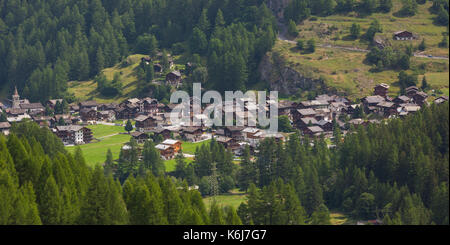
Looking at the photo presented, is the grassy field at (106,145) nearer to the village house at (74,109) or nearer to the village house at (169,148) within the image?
the village house at (169,148)

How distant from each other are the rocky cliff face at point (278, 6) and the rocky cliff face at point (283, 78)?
55.9 ft

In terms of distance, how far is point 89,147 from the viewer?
78375mm

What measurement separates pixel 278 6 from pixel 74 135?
170 feet

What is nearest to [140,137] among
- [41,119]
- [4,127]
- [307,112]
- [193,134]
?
[193,134]

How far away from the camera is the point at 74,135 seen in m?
82.2

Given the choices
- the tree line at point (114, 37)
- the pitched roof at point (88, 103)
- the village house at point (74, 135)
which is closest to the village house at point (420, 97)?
the tree line at point (114, 37)

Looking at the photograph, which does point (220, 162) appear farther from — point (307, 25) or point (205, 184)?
point (307, 25)

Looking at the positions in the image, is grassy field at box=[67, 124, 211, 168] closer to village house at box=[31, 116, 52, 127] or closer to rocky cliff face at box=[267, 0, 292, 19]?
village house at box=[31, 116, 52, 127]

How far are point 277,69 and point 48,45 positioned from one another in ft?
159

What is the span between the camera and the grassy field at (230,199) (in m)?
55.9

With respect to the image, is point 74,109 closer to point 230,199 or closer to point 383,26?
point 230,199

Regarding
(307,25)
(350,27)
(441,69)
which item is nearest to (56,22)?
(307,25)

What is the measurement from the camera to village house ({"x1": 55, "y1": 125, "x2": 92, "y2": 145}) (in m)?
81.9

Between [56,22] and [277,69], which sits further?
[56,22]
